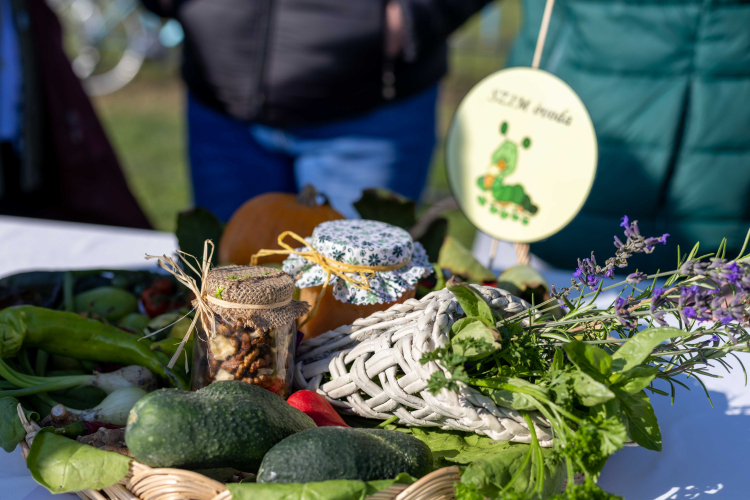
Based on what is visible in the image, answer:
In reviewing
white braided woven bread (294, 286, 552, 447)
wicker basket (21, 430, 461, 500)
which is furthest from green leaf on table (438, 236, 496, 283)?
wicker basket (21, 430, 461, 500)

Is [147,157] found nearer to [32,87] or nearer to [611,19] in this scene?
[32,87]

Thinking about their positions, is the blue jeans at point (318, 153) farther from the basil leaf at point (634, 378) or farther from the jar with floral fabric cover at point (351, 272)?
the basil leaf at point (634, 378)

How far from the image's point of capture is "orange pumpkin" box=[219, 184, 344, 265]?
44.3 inches

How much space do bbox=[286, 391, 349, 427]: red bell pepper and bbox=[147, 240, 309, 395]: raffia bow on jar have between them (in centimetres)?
5

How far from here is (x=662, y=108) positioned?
165cm

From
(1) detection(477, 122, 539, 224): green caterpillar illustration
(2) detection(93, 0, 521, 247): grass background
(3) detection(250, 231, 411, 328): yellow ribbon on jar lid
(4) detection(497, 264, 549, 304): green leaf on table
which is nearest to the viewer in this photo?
(3) detection(250, 231, 411, 328): yellow ribbon on jar lid

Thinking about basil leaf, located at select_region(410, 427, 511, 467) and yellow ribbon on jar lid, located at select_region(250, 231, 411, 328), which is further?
yellow ribbon on jar lid, located at select_region(250, 231, 411, 328)

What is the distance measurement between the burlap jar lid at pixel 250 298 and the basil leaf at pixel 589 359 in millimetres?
364

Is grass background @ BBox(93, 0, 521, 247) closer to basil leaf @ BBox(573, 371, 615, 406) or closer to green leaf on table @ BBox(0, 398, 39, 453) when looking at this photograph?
basil leaf @ BBox(573, 371, 615, 406)

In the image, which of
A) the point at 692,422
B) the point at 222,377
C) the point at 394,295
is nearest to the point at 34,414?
the point at 222,377

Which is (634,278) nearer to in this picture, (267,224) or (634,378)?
(634,378)

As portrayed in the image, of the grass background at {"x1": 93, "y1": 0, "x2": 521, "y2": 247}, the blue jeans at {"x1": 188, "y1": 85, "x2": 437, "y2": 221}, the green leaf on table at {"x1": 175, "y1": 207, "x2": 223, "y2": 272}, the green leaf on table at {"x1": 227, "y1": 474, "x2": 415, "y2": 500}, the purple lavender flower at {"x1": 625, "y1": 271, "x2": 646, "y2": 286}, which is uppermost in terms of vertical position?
the purple lavender flower at {"x1": 625, "y1": 271, "x2": 646, "y2": 286}

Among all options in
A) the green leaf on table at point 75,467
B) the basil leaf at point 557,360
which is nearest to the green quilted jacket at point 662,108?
the basil leaf at point 557,360

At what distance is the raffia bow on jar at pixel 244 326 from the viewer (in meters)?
0.77
